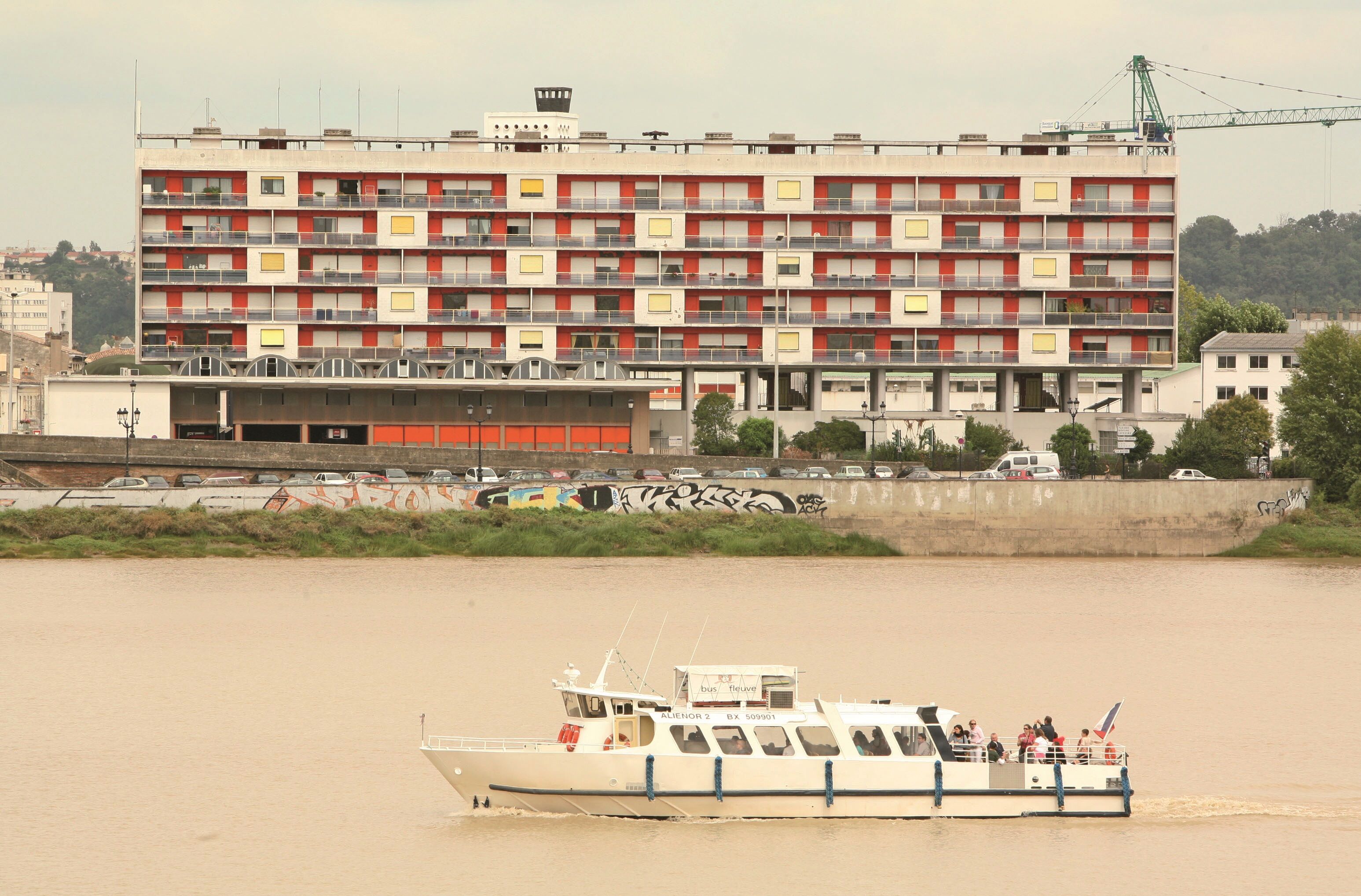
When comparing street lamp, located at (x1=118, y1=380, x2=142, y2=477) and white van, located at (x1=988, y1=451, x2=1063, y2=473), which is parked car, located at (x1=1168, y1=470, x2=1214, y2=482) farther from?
street lamp, located at (x1=118, y1=380, x2=142, y2=477)

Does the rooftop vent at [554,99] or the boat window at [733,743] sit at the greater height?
the rooftop vent at [554,99]

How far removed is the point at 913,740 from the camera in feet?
92.7

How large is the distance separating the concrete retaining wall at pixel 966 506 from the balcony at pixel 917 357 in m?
27.0

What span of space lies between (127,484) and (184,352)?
94.1ft

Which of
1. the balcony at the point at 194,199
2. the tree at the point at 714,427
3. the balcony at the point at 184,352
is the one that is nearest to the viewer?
the tree at the point at 714,427

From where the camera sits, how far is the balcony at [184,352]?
94.8 metres

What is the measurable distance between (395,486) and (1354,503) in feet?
136

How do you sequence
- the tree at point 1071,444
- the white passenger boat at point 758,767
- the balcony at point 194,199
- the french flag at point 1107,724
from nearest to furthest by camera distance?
the white passenger boat at point 758,767 < the french flag at point 1107,724 < the tree at point 1071,444 < the balcony at point 194,199

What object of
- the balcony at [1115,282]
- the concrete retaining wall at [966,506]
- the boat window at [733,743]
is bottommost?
the boat window at [733,743]

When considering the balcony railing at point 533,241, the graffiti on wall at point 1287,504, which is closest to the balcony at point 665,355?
the balcony railing at point 533,241

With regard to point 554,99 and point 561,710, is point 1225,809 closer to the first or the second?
point 561,710

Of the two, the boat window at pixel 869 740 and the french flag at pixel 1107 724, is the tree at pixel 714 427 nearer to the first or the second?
the french flag at pixel 1107 724

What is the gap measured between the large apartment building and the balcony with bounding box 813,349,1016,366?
129 millimetres

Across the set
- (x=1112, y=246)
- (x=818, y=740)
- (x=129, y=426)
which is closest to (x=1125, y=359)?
(x=1112, y=246)
